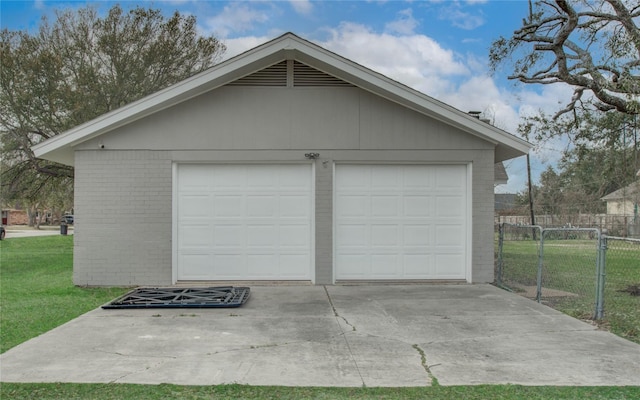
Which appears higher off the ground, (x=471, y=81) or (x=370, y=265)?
(x=471, y=81)

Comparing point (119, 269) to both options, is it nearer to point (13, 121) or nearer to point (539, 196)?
point (13, 121)

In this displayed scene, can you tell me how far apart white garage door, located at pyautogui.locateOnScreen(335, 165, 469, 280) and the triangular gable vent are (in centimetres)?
173

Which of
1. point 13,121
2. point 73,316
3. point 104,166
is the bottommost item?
point 73,316

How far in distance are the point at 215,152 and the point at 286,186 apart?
5.09 ft

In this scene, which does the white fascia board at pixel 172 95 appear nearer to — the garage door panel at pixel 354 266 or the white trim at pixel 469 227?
the garage door panel at pixel 354 266

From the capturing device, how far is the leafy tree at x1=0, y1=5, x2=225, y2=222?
1814cm

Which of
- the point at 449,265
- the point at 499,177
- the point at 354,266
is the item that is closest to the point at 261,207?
the point at 354,266

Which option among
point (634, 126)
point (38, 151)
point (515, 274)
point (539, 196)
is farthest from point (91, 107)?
point (539, 196)

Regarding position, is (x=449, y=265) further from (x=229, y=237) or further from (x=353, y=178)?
(x=229, y=237)

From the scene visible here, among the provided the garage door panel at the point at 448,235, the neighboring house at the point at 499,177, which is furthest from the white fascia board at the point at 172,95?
the neighboring house at the point at 499,177

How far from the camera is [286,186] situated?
989cm

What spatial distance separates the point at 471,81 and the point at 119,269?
43.7 ft

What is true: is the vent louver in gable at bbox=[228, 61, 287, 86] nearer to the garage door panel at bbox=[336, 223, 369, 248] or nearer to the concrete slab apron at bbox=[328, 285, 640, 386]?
the garage door panel at bbox=[336, 223, 369, 248]

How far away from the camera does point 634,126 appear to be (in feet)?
40.4
